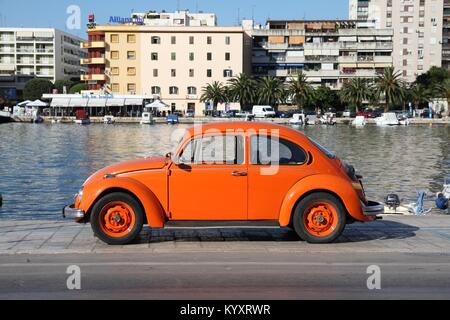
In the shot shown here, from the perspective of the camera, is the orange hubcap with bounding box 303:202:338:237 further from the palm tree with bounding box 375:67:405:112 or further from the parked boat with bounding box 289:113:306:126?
the palm tree with bounding box 375:67:405:112

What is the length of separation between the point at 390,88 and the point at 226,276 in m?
110

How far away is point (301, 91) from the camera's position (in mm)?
116500

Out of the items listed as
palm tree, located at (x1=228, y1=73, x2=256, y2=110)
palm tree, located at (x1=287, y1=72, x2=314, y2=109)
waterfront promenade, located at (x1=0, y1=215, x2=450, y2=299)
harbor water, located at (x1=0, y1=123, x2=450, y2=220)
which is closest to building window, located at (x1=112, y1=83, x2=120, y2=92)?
palm tree, located at (x1=228, y1=73, x2=256, y2=110)

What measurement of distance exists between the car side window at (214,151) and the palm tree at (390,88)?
106925 mm

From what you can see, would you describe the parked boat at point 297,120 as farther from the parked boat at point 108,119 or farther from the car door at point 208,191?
the car door at point 208,191

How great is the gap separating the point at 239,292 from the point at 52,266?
8.89 feet

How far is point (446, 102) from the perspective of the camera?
115 meters

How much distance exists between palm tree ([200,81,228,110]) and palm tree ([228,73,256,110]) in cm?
138

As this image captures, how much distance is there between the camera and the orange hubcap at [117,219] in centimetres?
1010

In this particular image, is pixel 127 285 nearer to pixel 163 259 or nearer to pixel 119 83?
pixel 163 259

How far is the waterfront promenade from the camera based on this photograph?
25.1ft

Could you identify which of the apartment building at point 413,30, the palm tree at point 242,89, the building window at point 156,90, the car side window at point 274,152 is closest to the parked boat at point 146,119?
the building window at point 156,90

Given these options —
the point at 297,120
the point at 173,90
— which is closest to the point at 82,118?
the point at 173,90

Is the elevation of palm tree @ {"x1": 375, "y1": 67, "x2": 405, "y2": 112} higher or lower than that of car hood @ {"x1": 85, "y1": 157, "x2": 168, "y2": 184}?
higher
